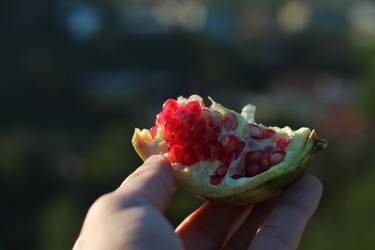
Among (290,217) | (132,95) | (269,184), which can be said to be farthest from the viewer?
(132,95)

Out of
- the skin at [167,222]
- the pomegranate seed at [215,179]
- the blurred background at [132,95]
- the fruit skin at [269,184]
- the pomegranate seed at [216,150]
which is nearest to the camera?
the skin at [167,222]

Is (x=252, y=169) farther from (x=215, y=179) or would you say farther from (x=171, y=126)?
(x=171, y=126)

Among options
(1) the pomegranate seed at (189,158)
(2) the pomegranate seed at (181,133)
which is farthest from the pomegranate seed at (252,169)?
(2) the pomegranate seed at (181,133)

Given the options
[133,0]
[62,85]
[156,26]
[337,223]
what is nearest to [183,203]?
[337,223]

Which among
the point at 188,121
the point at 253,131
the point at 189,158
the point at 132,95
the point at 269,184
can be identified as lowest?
the point at 132,95

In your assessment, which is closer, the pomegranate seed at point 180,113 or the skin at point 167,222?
the skin at point 167,222

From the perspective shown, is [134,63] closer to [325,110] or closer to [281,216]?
[325,110]

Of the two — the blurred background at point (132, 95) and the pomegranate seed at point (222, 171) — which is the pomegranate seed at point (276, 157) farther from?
the blurred background at point (132, 95)

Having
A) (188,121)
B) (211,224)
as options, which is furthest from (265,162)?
(211,224)
